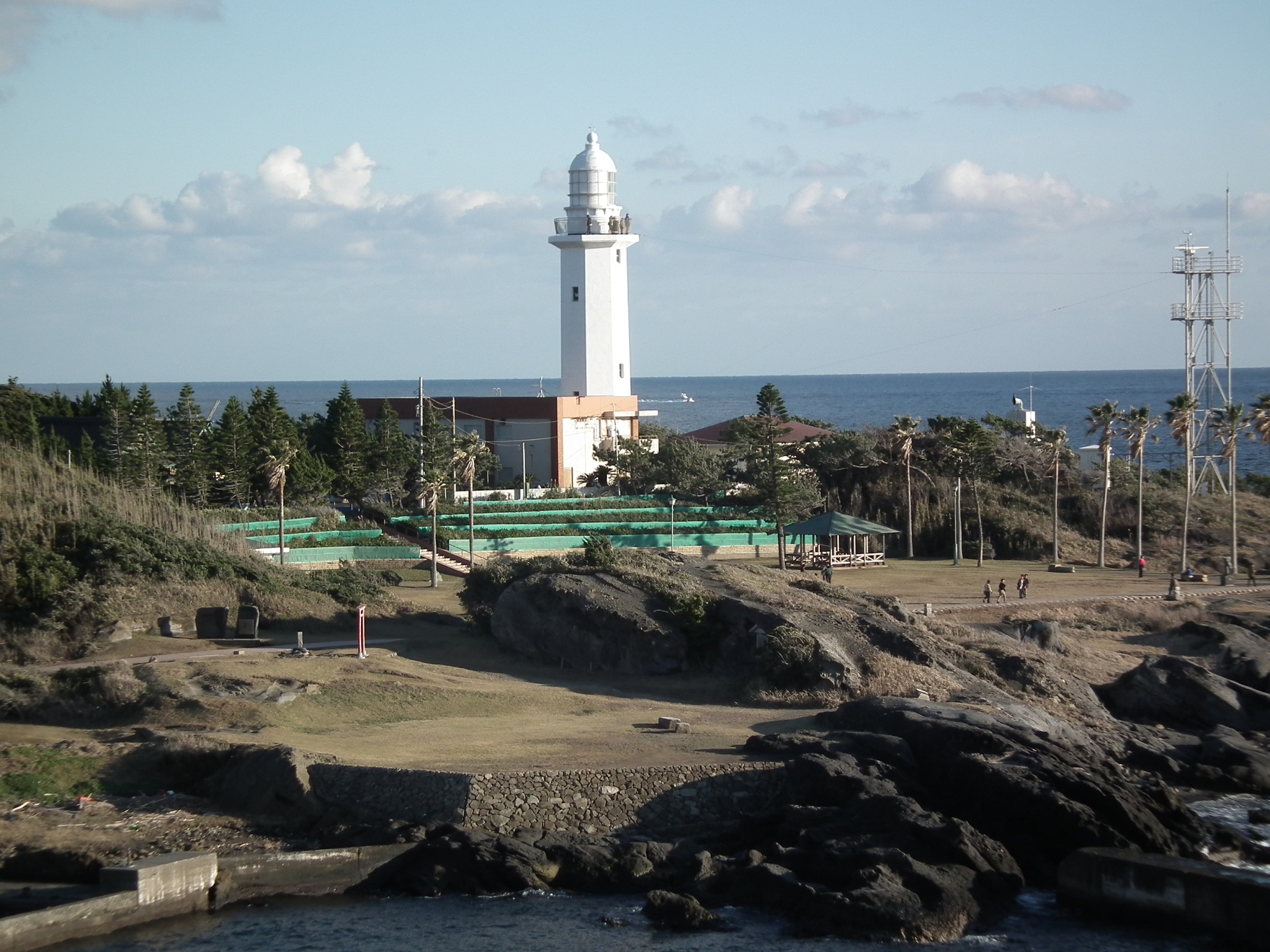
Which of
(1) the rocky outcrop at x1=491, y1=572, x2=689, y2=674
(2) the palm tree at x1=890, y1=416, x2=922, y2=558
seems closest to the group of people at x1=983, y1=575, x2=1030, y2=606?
(2) the palm tree at x1=890, y1=416, x2=922, y2=558

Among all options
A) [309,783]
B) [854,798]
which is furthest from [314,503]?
[854,798]

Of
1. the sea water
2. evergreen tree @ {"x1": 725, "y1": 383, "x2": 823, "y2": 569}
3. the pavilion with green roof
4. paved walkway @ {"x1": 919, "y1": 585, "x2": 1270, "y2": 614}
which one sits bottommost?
the sea water

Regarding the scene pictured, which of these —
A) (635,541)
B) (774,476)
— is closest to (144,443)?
(635,541)

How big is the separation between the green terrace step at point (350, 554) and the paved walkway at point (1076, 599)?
47.7 ft

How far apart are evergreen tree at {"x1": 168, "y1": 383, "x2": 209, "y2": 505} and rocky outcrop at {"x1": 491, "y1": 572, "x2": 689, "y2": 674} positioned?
18026 mm

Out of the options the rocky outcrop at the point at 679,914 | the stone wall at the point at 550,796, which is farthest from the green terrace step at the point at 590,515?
the rocky outcrop at the point at 679,914

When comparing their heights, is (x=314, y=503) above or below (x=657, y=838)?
above

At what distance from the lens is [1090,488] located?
49.0m

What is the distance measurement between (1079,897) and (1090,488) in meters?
35.1

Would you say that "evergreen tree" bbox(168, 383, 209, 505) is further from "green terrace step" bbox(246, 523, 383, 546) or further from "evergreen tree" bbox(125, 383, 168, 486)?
"green terrace step" bbox(246, 523, 383, 546)

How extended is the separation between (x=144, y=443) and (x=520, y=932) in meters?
30.4

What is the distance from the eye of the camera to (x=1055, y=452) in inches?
1748

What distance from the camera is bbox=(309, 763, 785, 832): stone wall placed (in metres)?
17.2

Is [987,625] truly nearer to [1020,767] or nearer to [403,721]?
[1020,767]
